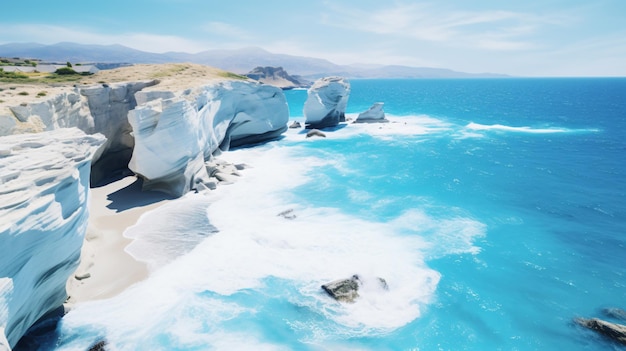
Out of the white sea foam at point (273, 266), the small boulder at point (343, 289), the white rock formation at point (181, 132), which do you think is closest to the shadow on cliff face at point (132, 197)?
the white rock formation at point (181, 132)

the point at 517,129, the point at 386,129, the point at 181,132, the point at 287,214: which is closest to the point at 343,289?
the point at 287,214

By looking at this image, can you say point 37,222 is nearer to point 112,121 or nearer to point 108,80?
point 112,121

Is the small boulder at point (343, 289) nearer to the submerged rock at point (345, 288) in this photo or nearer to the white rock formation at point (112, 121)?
the submerged rock at point (345, 288)

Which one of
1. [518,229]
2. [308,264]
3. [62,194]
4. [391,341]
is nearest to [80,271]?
[62,194]

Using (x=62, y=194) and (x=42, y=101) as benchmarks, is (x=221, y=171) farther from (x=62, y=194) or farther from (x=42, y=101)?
(x=62, y=194)

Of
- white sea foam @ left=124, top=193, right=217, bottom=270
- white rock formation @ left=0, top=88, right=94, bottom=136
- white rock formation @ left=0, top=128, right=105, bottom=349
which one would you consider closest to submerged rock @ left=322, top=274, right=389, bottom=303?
white sea foam @ left=124, top=193, right=217, bottom=270
